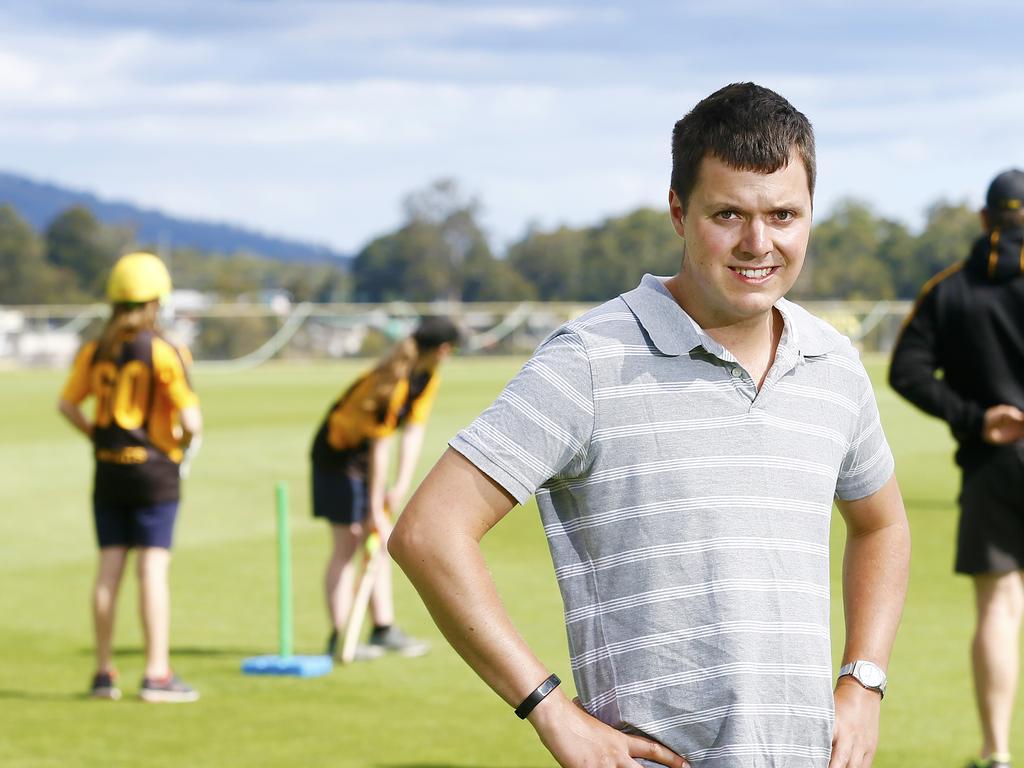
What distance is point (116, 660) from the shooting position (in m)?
8.82

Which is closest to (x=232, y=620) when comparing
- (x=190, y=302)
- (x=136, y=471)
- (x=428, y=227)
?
(x=136, y=471)

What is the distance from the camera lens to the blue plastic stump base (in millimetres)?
8234

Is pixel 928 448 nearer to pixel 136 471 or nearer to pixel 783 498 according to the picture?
pixel 136 471

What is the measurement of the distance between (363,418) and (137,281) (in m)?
1.57

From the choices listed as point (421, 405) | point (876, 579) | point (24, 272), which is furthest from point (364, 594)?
point (24, 272)

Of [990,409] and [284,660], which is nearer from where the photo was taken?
[990,409]

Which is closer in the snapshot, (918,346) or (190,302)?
(918,346)

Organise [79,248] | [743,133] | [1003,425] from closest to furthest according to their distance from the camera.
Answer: [743,133] < [1003,425] < [79,248]

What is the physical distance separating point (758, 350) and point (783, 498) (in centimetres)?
26

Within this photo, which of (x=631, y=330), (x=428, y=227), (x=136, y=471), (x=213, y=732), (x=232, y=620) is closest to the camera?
(x=631, y=330)

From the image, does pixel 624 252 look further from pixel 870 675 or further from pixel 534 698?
pixel 534 698

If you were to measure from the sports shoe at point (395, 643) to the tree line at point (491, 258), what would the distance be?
3696 inches

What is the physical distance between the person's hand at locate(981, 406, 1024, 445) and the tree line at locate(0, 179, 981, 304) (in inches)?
3783

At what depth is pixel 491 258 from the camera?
5463 inches
